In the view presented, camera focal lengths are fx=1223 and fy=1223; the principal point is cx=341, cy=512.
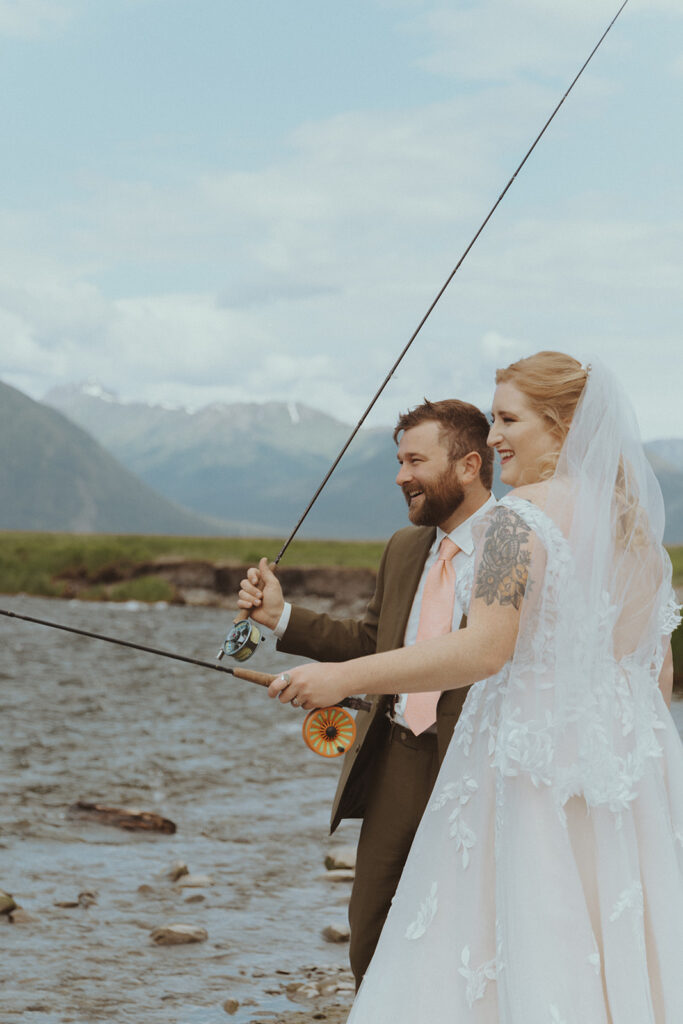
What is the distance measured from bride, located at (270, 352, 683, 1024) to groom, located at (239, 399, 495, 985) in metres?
0.91

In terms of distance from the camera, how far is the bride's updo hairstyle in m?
3.12

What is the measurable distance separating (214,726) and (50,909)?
29.9ft

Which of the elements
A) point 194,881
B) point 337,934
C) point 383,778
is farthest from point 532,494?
point 194,881

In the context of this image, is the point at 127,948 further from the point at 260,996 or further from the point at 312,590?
the point at 312,590

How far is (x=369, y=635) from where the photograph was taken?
4.44 m

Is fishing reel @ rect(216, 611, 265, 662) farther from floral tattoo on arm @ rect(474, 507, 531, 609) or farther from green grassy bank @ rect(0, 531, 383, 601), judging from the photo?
green grassy bank @ rect(0, 531, 383, 601)

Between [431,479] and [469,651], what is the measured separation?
1.37m

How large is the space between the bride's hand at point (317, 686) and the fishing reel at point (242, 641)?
602mm

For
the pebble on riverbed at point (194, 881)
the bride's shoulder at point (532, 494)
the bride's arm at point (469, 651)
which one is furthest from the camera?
the pebble on riverbed at point (194, 881)

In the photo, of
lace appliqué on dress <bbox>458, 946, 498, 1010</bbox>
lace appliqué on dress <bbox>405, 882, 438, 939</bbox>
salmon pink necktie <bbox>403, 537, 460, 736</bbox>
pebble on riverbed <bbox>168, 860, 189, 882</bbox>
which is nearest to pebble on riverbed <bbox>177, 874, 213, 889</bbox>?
pebble on riverbed <bbox>168, 860, 189, 882</bbox>

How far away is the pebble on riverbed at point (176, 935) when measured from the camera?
6.55m

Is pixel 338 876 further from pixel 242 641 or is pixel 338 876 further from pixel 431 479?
pixel 242 641

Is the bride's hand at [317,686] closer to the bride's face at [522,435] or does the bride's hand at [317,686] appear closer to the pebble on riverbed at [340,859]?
the bride's face at [522,435]

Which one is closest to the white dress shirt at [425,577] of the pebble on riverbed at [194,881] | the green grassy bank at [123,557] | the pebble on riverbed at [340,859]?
the pebble on riverbed at [194,881]
